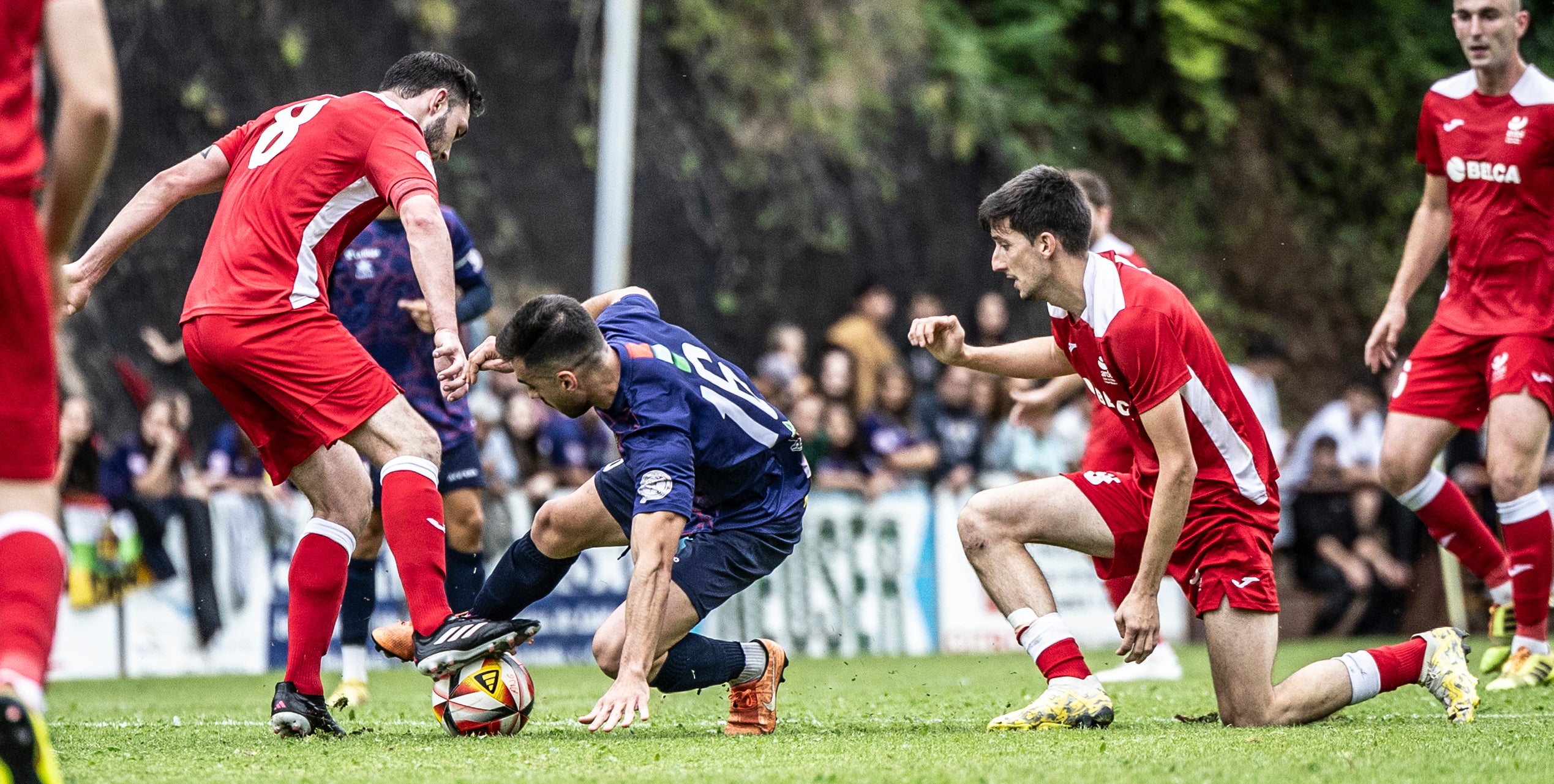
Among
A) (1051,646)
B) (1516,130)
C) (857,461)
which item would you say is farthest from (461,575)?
(857,461)

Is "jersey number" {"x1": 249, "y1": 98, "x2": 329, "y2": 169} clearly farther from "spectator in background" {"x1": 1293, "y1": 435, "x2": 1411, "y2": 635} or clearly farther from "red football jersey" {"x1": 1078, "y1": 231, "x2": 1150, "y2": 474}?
"spectator in background" {"x1": 1293, "y1": 435, "x2": 1411, "y2": 635}

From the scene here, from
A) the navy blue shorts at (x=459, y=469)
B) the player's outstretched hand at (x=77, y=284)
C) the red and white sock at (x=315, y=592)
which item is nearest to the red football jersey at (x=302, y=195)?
the player's outstretched hand at (x=77, y=284)

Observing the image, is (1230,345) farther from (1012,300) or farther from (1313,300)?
(1012,300)

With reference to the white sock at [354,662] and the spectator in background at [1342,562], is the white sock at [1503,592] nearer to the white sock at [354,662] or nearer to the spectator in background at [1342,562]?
the white sock at [354,662]

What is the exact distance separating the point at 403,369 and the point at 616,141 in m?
6.20

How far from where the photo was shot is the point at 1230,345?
20.4m

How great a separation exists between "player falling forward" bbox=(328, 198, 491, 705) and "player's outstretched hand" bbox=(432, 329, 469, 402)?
259cm

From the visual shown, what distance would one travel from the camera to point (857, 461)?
514 inches

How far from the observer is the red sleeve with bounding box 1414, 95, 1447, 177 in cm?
750

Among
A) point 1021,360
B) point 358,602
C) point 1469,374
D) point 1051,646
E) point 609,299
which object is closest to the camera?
point 1051,646

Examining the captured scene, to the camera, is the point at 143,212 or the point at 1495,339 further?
the point at 1495,339

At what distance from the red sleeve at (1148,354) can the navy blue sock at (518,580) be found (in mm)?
2194

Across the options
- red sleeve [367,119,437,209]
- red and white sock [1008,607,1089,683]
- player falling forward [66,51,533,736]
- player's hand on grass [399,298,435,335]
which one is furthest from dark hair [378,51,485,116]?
red and white sock [1008,607,1089,683]

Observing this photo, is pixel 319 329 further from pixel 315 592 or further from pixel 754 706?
pixel 754 706
